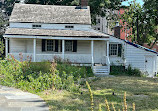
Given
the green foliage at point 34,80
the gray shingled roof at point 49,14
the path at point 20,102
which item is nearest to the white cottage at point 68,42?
the gray shingled roof at point 49,14

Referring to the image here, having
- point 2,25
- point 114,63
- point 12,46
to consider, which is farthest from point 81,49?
point 2,25

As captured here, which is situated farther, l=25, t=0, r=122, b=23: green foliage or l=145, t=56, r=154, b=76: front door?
l=25, t=0, r=122, b=23: green foliage

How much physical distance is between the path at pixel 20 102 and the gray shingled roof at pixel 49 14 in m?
14.2

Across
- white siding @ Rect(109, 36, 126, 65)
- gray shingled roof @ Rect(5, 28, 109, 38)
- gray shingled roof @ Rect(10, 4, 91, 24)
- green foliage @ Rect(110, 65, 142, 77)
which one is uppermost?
gray shingled roof @ Rect(10, 4, 91, 24)

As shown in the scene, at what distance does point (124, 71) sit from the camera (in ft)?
64.3

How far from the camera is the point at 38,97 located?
326 inches

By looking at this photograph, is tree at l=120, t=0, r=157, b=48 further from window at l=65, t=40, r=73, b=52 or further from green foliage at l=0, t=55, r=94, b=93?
green foliage at l=0, t=55, r=94, b=93

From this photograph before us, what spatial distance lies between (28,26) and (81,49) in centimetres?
615


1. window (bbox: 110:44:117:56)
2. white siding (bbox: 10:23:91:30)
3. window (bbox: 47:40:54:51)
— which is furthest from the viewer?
white siding (bbox: 10:23:91:30)

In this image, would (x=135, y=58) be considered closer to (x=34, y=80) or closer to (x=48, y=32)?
(x=48, y=32)

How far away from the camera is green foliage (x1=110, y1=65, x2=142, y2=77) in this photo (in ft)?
62.1

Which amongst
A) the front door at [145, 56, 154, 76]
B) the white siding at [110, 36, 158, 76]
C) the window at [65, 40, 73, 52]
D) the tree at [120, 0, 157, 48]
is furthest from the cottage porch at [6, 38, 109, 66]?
the tree at [120, 0, 157, 48]

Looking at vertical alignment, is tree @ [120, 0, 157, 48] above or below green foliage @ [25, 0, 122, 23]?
below

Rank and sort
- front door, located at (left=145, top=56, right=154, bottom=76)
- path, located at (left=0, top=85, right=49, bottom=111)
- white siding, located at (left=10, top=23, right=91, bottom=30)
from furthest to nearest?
white siding, located at (left=10, top=23, right=91, bottom=30)
front door, located at (left=145, top=56, right=154, bottom=76)
path, located at (left=0, top=85, right=49, bottom=111)
